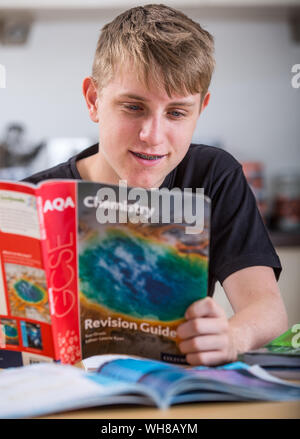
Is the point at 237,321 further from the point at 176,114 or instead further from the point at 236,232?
the point at 176,114

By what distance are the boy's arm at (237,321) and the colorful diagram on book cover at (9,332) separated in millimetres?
240

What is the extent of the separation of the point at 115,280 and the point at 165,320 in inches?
3.4

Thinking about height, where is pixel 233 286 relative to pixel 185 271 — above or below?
below

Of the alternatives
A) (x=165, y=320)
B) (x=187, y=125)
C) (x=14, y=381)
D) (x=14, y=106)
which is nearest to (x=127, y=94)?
(x=187, y=125)

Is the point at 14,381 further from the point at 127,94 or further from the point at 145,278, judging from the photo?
the point at 127,94

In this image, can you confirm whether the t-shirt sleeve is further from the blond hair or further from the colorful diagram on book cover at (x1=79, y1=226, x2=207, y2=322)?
the colorful diagram on book cover at (x1=79, y1=226, x2=207, y2=322)

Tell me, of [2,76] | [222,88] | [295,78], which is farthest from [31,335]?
[295,78]

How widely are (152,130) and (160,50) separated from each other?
14cm

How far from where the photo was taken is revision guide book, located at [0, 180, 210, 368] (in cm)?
77

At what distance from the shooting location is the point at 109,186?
0.77m

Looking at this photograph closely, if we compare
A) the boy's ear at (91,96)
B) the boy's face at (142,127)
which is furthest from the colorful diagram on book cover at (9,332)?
the boy's ear at (91,96)

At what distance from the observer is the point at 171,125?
41.8 inches

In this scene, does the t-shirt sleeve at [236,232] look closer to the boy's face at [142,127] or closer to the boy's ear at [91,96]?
the boy's face at [142,127]
